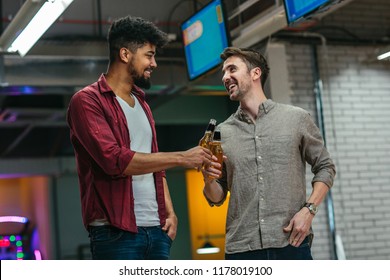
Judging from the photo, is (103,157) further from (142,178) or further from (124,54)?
(124,54)

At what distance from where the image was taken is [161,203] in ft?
10.3

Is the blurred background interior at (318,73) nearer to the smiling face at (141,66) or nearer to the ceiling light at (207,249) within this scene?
the smiling face at (141,66)

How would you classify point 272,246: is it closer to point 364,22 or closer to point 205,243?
point 364,22

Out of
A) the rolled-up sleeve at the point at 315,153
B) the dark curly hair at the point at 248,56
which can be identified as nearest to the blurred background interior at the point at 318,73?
the dark curly hair at the point at 248,56

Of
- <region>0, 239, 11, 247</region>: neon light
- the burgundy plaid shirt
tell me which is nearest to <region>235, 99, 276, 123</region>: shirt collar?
the burgundy plaid shirt

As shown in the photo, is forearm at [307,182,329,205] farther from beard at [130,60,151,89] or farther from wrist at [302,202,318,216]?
beard at [130,60,151,89]

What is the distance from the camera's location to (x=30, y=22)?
5.71 meters

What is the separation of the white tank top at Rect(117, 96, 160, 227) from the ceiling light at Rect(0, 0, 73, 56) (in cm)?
217

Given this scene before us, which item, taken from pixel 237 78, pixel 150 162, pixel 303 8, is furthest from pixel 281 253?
pixel 303 8

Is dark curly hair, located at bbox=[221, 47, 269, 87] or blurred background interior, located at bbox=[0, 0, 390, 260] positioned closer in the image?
dark curly hair, located at bbox=[221, 47, 269, 87]

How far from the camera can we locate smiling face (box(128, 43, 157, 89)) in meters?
3.22

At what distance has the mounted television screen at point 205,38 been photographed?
6430 mm

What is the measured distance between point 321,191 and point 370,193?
5.23 m

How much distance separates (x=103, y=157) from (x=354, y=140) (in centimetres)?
569
